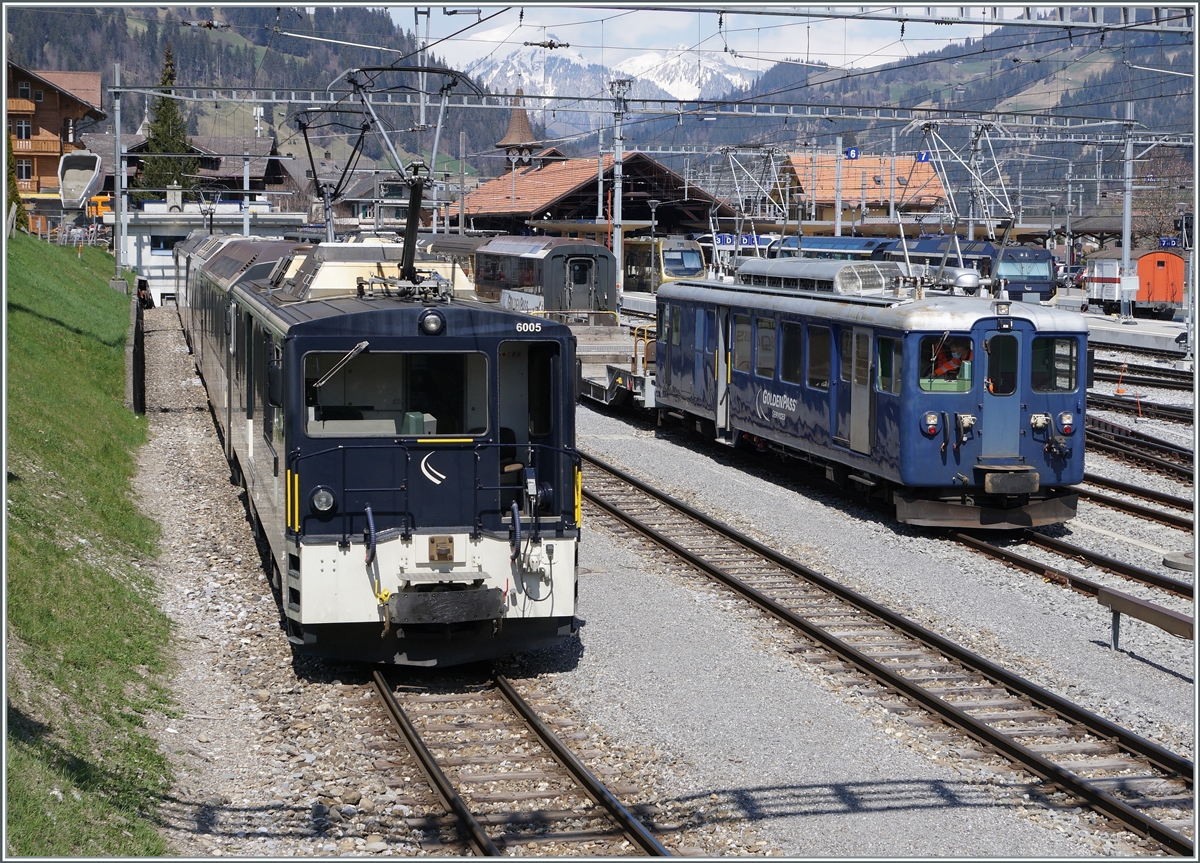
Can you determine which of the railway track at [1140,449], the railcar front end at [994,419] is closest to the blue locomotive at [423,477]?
the railcar front end at [994,419]

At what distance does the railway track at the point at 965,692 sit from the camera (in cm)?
819

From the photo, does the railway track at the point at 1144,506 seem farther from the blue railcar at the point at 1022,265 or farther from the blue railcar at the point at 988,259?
the blue railcar at the point at 1022,265

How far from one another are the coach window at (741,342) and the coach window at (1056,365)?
501 cm

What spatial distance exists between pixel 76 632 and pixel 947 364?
9.70 m

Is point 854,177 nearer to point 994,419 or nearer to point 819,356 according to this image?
point 819,356

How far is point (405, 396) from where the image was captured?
32.9 ft

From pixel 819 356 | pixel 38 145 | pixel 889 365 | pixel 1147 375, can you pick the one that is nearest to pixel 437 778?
pixel 889 365

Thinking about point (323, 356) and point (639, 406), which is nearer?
point (323, 356)

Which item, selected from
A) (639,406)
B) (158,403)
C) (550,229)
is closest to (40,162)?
(550,229)

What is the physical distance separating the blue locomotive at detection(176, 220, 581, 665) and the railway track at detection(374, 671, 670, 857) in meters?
0.53

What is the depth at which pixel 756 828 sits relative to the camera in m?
7.58

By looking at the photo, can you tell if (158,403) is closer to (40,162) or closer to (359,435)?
(359,435)

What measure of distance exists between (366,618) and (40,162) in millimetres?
78935

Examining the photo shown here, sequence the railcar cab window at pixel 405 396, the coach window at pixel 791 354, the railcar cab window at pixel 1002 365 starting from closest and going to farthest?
the railcar cab window at pixel 405 396, the railcar cab window at pixel 1002 365, the coach window at pixel 791 354
